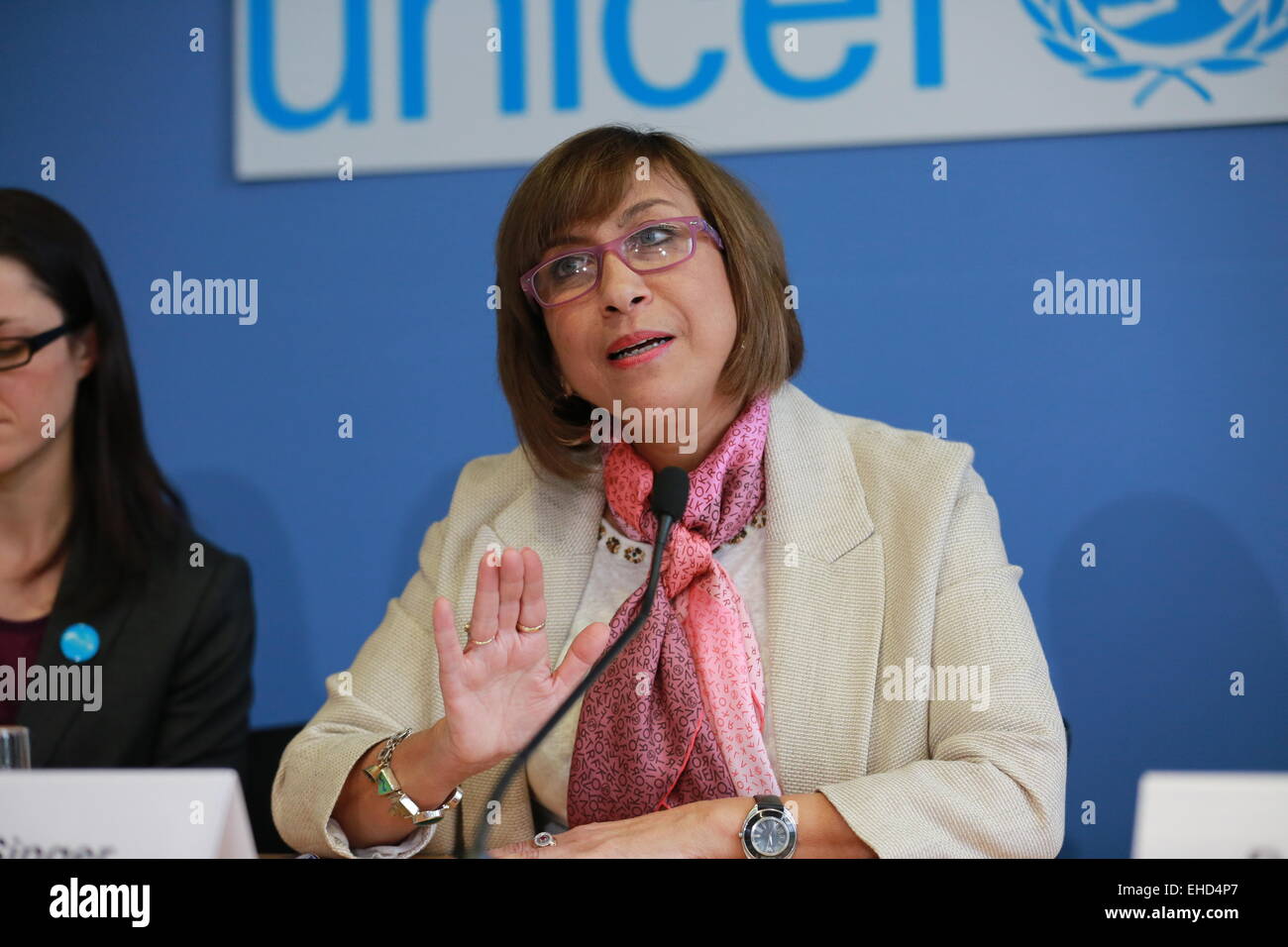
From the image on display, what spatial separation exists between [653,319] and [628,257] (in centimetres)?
9

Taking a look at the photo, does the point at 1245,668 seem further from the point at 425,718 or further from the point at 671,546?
the point at 425,718

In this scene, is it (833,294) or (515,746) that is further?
(833,294)

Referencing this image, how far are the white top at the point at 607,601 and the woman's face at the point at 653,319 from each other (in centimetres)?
18

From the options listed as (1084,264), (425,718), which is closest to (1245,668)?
(1084,264)

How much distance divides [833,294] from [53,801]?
67.3 inches

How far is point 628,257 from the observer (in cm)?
156

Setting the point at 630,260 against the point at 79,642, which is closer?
the point at 630,260

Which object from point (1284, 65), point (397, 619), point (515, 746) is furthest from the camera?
point (1284, 65)

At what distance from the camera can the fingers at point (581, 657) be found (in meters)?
1.29

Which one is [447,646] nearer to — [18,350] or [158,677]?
[158,677]

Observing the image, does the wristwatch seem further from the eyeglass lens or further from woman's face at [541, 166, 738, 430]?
the eyeglass lens

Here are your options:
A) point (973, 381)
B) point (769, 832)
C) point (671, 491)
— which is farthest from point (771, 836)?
point (973, 381)

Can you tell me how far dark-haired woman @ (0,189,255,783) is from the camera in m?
1.89
